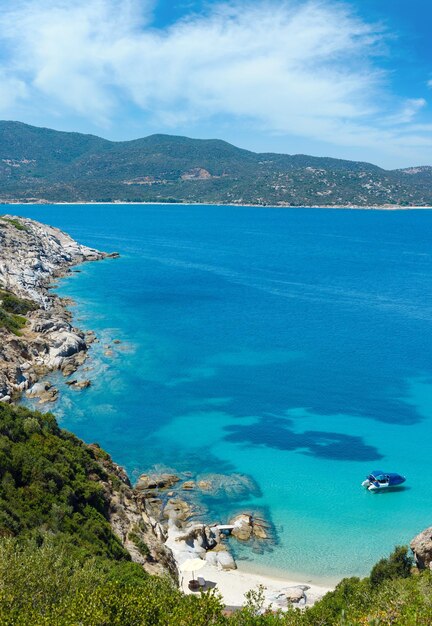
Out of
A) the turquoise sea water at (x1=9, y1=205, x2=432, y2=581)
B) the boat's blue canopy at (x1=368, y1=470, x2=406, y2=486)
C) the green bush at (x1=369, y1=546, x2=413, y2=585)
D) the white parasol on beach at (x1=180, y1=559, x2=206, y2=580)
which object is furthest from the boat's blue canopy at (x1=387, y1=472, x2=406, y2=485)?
the white parasol on beach at (x1=180, y1=559, x2=206, y2=580)

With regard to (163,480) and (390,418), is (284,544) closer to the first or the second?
(163,480)

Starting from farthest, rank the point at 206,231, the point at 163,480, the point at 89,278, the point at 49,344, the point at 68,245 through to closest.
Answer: the point at 206,231 → the point at 68,245 → the point at 89,278 → the point at 49,344 → the point at 163,480

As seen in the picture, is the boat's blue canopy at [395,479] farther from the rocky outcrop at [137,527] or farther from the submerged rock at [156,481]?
the rocky outcrop at [137,527]

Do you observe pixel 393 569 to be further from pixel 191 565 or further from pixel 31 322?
pixel 31 322

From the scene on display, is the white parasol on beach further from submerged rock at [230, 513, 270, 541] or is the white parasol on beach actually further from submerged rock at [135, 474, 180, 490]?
submerged rock at [135, 474, 180, 490]

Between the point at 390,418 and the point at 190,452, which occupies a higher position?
the point at 390,418

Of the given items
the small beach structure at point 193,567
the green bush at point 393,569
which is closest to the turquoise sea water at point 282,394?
the small beach structure at point 193,567

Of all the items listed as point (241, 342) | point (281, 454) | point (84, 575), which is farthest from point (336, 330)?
point (84, 575)
